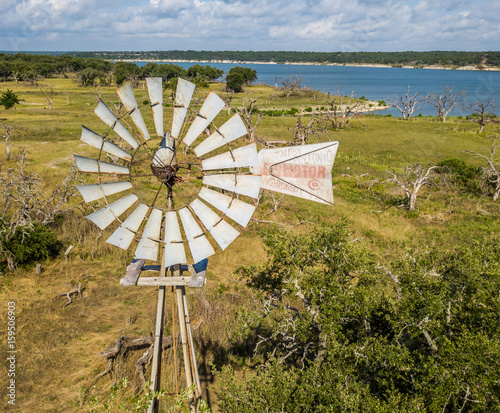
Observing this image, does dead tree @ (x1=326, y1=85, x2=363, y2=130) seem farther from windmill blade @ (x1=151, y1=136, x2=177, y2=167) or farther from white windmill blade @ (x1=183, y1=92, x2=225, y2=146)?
windmill blade @ (x1=151, y1=136, x2=177, y2=167)

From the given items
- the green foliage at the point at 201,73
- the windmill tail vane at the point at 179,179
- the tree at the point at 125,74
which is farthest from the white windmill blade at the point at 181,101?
the green foliage at the point at 201,73

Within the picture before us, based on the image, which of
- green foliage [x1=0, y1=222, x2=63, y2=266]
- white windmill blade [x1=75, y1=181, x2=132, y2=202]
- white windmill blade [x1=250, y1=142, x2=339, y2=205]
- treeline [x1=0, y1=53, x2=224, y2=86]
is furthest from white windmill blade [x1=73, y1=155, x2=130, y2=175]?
treeline [x1=0, y1=53, x2=224, y2=86]

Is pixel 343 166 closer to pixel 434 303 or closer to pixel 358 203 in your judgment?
pixel 358 203

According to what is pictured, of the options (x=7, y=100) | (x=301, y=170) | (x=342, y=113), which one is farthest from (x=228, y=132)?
(x=342, y=113)

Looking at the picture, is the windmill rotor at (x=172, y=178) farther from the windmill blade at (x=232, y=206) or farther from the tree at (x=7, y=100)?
the tree at (x=7, y=100)

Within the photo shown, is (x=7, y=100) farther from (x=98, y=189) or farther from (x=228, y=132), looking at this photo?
(x=228, y=132)

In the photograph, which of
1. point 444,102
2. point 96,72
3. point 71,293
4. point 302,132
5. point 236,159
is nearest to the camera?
point 236,159

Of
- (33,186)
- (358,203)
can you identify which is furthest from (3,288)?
(358,203)
